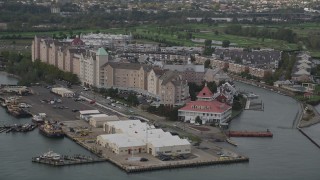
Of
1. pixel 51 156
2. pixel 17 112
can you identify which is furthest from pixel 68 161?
pixel 17 112

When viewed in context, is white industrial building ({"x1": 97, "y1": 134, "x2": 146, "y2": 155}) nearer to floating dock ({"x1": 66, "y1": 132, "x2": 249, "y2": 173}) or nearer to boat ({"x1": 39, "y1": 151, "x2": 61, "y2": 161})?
floating dock ({"x1": 66, "y1": 132, "x2": 249, "y2": 173})

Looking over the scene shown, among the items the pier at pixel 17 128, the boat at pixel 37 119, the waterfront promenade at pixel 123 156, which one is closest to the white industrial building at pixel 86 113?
the waterfront promenade at pixel 123 156

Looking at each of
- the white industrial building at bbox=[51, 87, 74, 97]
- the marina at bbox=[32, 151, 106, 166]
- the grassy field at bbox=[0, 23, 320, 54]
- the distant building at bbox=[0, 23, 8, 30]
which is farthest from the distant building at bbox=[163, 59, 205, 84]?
the distant building at bbox=[0, 23, 8, 30]

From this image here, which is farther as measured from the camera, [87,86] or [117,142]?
[87,86]

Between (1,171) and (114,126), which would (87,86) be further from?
(1,171)

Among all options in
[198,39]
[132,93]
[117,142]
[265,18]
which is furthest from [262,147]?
[265,18]

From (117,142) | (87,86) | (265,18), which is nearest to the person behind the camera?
(117,142)

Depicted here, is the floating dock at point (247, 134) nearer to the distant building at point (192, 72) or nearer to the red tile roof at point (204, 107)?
the red tile roof at point (204, 107)

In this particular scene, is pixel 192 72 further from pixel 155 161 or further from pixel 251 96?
pixel 155 161
